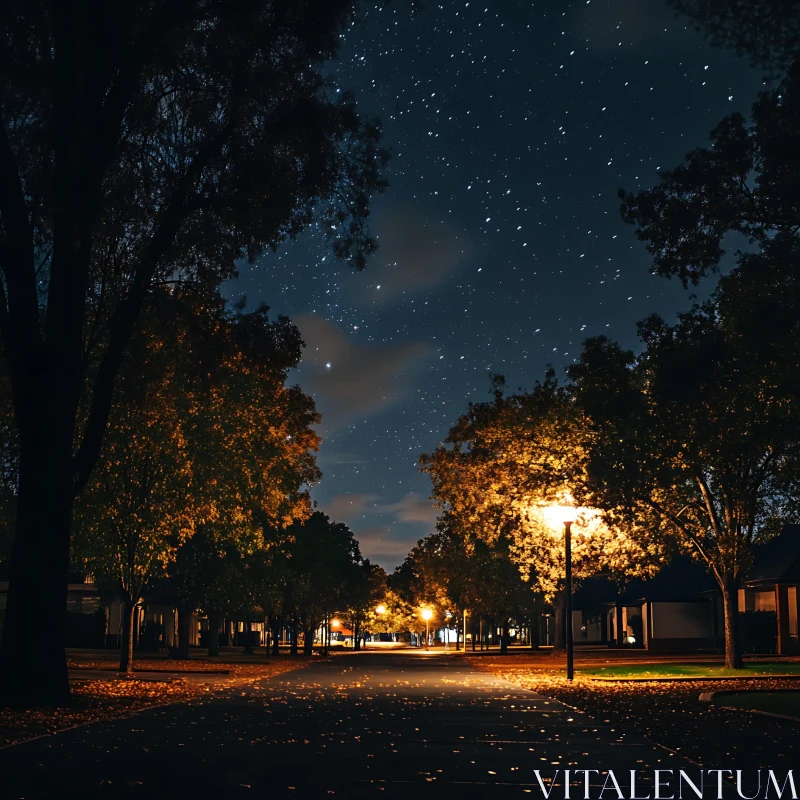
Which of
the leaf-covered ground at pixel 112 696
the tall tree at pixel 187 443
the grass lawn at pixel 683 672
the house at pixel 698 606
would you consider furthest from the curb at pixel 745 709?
the house at pixel 698 606

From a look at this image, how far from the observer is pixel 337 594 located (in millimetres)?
70438

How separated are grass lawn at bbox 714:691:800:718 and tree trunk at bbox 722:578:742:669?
13360 mm

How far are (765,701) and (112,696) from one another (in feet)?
41.4

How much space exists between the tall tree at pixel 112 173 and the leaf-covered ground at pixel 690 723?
10.1 metres

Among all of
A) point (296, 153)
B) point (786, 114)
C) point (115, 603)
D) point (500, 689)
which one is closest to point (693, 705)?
point (500, 689)

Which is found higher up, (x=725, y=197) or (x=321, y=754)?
(x=725, y=197)

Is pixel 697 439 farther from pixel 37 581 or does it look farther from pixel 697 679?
pixel 37 581

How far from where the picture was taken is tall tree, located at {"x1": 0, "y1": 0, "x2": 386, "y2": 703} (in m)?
19.0

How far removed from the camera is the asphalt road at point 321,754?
30.4ft

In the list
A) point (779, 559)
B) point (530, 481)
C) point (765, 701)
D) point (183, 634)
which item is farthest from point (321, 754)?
point (779, 559)

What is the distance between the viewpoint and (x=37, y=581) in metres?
19.2

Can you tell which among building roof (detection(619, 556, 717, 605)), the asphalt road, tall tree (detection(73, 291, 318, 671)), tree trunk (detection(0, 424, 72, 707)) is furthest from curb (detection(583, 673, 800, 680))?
building roof (detection(619, 556, 717, 605))

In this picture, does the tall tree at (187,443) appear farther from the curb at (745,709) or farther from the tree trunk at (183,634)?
the curb at (745,709)

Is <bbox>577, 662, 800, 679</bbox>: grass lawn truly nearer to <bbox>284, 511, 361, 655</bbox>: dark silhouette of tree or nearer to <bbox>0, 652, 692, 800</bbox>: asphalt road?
<bbox>0, 652, 692, 800</bbox>: asphalt road
